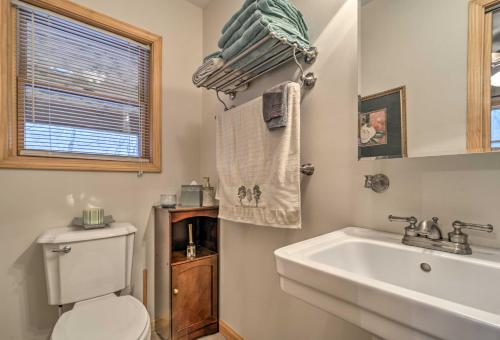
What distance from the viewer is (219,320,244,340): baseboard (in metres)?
1.54

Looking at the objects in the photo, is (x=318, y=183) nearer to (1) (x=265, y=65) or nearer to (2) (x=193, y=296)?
(1) (x=265, y=65)

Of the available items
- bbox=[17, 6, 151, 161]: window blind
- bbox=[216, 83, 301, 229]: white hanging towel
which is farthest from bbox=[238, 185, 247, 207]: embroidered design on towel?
bbox=[17, 6, 151, 161]: window blind

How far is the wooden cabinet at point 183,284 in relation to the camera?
1.50 m

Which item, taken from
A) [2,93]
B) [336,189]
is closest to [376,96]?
[336,189]

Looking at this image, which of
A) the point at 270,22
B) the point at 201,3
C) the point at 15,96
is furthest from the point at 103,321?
the point at 201,3

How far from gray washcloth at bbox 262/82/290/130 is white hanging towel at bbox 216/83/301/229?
0.02 m

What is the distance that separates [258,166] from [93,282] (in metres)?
1.12

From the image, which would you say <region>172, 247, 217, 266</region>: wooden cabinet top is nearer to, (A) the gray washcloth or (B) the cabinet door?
(B) the cabinet door

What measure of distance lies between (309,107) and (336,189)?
412 millimetres

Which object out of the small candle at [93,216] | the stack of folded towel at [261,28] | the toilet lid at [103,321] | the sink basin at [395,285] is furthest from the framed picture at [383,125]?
the small candle at [93,216]

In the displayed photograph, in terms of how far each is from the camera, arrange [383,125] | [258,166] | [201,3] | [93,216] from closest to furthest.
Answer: [383,125] → [258,166] → [93,216] → [201,3]

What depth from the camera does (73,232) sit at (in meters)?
1.33

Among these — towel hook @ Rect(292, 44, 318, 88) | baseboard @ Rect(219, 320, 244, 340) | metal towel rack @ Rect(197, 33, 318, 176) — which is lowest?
baseboard @ Rect(219, 320, 244, 340)

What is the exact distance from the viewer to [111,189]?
1.58 metres
